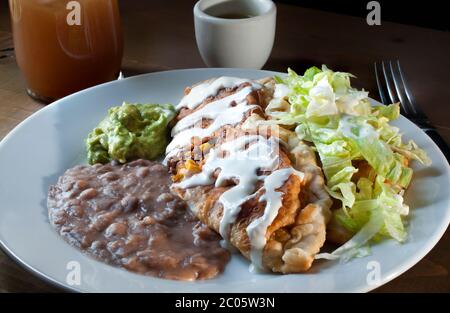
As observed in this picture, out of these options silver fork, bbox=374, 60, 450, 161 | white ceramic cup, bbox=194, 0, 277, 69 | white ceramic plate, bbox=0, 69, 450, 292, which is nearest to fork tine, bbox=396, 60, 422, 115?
silver fork, bbox=374, 60, 450, 161

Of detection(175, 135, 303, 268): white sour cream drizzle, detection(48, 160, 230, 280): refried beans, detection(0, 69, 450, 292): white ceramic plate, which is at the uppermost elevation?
detection(175, 135, 303, 268): white sour cream drizzle

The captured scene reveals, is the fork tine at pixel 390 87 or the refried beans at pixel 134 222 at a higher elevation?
the fork tine at pixel 390 87

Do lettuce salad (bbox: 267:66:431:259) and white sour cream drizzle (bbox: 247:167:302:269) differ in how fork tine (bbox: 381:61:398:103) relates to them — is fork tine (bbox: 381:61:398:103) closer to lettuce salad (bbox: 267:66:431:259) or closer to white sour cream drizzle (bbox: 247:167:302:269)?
lettuce salad (bbox: 267:66:431:259)

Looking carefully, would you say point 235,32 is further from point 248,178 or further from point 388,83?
point 248,178

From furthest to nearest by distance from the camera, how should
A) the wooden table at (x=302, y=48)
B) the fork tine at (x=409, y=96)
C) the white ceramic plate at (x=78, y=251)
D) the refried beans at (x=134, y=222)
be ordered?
the wooden table at (x=302, y=48), the fork tine at (x=409, y=96), the refried beans at (x=134, y=222), the white ceramic plate at (x=78, y=251)

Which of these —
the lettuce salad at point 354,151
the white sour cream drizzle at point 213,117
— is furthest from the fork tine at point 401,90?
the white sour cream drizzle at point 213,117

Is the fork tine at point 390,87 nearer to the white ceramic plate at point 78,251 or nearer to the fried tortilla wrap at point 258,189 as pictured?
the white ceramic plate at point 78,251

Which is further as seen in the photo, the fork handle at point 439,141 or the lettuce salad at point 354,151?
the fork handle at point 439,141
